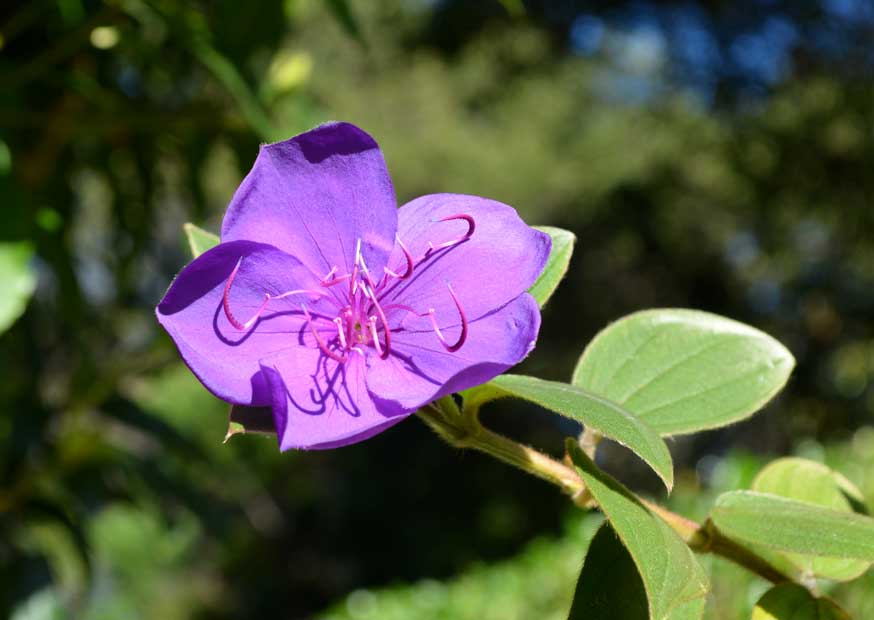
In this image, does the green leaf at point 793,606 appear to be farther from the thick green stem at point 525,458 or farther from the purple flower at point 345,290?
the purple flower at point 345,290

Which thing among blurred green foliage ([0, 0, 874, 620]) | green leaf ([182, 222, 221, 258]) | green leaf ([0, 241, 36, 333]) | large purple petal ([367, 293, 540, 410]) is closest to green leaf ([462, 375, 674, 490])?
large purple petal ([367, 293, 540, 410])

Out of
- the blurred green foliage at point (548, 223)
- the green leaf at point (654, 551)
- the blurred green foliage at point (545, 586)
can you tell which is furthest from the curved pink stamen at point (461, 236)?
the blurred green foliage at point (548, 223)

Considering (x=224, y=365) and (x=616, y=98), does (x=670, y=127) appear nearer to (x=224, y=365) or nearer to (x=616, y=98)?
(x=616, y=98)

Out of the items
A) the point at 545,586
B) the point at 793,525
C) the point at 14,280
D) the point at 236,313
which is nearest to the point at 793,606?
the point at 793,525

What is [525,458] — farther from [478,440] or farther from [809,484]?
[809,484]

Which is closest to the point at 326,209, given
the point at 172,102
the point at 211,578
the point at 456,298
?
the point at 456,298

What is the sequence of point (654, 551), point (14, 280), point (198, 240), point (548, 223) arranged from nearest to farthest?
point (654, 551) → point (198, 240) → point (14, 280) → point (548, 223)
